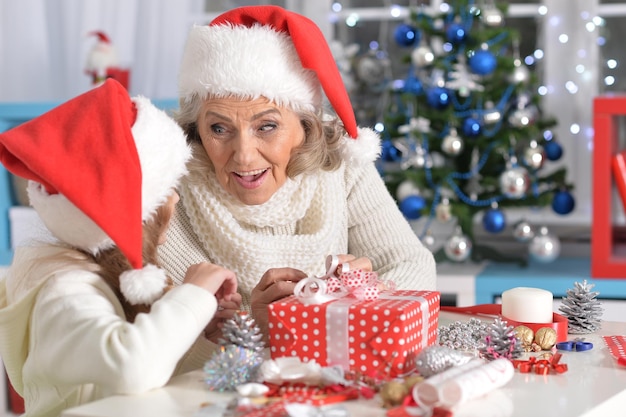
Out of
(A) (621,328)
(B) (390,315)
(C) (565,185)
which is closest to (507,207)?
(C) (565,185)

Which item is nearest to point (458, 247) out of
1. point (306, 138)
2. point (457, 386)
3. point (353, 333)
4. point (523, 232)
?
point (523, 232)

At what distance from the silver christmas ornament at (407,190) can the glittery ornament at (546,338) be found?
5.20 ft

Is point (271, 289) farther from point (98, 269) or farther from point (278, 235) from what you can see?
point (278, 235)

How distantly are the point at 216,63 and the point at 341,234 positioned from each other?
20.4 inches

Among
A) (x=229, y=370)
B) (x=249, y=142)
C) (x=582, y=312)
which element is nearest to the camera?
(x=229, y=370)

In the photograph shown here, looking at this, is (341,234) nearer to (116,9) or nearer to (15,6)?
(116,9)

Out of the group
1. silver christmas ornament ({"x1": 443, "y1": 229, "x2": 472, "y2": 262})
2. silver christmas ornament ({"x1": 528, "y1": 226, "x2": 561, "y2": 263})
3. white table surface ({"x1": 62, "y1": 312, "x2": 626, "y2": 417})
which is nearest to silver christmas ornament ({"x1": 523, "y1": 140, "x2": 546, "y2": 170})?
silver christmas ornament ({"x1": 528, "y1": 226, "x2": 561, "y2": 263})

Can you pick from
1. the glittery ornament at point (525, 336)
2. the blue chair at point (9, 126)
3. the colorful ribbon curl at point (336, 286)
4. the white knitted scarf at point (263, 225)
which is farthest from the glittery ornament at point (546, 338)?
the blue chair at point (9, 126)

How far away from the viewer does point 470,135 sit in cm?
308

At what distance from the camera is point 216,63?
1844mm

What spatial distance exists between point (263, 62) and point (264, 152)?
177mm

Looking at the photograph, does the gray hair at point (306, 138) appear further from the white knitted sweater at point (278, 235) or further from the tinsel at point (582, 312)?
the tinsel at point (582, 312)

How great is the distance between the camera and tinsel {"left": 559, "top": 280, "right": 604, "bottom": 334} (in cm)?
167

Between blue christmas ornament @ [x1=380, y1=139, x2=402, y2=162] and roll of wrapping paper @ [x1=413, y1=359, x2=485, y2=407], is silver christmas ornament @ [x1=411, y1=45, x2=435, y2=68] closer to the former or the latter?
blue christmas ornament @ [x1=380, y1=139, x2=402, y2=162]
